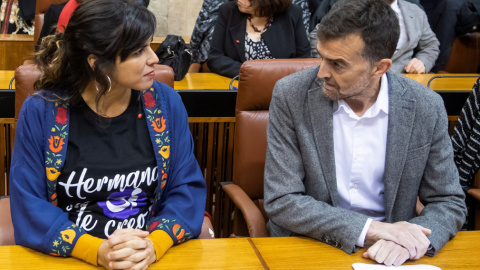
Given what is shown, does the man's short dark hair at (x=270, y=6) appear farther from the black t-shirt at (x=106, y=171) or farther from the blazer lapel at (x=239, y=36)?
the black t-shirt at (x=106, y=171)

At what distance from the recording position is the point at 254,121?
1.90 m

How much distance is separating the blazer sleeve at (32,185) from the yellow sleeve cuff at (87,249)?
0.04m

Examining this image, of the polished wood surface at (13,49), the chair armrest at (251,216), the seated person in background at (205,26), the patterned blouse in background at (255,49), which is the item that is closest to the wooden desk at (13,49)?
the polished wood surface at (13,49)

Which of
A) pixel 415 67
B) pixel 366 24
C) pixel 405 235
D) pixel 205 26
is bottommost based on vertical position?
pixel 405 235

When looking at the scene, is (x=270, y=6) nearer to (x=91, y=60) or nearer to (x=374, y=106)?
(x=374, y=106)

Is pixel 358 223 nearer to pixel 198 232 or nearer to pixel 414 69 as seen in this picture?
pixel 198 232

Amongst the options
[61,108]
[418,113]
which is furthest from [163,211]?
[418,113]

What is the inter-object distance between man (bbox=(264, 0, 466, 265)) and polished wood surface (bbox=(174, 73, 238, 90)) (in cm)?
94

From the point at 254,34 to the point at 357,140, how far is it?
149cm

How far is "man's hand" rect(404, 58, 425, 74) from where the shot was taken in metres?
3.09

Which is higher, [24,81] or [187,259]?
[24,81]

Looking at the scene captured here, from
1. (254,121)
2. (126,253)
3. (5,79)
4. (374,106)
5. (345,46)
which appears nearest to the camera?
(126,253)

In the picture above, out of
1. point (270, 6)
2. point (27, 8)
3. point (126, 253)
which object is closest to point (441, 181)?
point (126, 253)

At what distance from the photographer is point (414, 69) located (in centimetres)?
310
